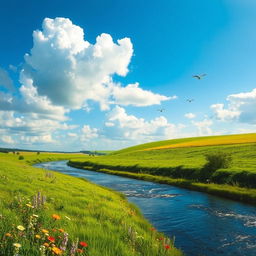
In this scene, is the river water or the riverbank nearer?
the river water

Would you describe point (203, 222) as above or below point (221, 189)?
below

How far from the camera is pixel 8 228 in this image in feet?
24.3

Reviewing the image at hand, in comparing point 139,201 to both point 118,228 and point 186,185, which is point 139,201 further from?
point 118,228

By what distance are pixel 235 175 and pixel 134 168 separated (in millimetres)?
26969

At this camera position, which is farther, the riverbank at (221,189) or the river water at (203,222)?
the riverbank at (221,189)

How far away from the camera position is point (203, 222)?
1816 centimetres

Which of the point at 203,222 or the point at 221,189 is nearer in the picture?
the point at 203,222

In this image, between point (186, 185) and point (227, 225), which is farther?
point (186, 185)

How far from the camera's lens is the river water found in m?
13.4

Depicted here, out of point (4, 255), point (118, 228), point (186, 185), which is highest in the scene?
point (4, 255)

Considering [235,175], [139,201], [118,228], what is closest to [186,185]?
[235,175]

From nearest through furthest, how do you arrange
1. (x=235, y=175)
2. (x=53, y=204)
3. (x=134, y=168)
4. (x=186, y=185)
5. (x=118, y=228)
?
(x=118, y=228)
(x=53, y=204)
(x=235, y=175)
(x=186, y=185)
(x=134, y=168)

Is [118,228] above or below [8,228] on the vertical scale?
below

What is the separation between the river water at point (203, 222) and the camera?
1342 centimetres
